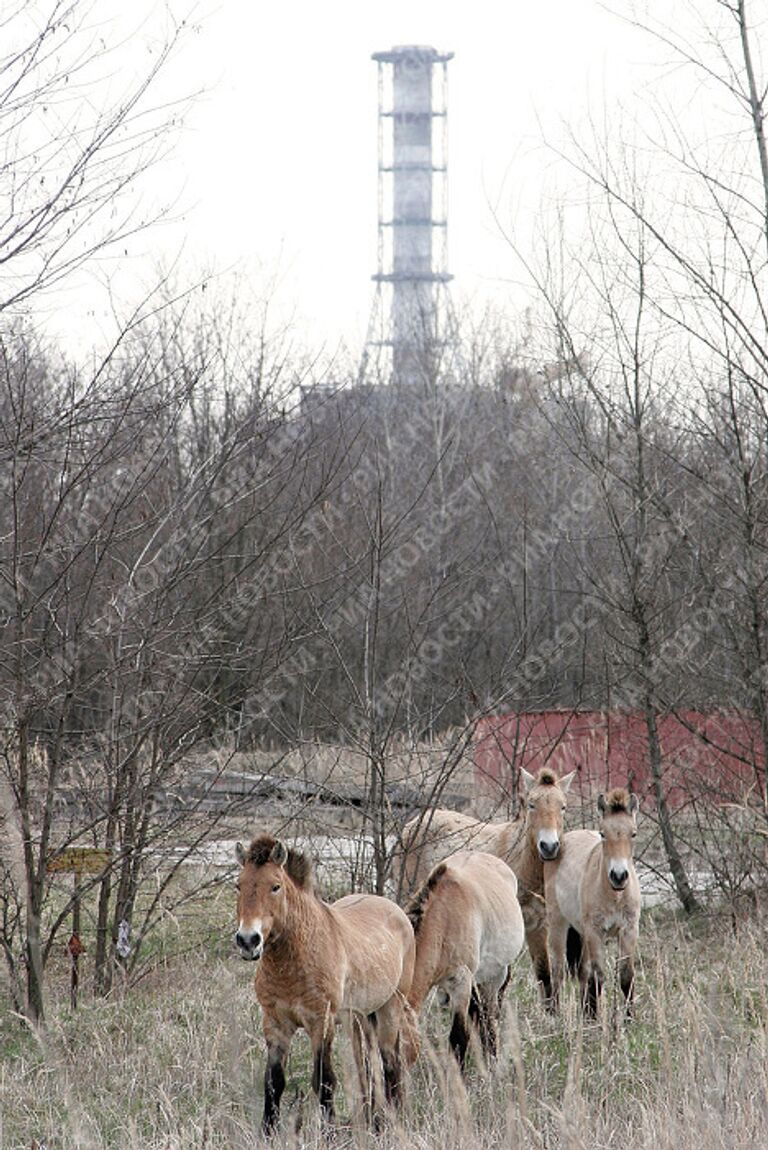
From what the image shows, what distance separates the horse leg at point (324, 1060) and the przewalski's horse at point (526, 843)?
99.1 inches

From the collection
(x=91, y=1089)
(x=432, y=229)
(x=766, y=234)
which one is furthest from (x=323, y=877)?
(x=432, y=229)

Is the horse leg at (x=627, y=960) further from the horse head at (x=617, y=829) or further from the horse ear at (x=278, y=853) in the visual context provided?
the horse ear at (x=278, y=853)

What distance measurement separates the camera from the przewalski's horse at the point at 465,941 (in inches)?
279

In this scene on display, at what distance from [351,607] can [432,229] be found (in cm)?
7386

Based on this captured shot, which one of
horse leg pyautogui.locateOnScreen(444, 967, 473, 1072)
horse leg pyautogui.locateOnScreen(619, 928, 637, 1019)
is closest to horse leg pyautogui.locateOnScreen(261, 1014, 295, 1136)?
horse leg pyautogui.locateOnScreen(444, 967, 473, 1072)

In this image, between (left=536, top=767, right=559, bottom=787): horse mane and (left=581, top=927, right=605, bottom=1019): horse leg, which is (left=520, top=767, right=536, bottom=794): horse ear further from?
(left=581, top=927, right=605, bottom=1019): horse leg

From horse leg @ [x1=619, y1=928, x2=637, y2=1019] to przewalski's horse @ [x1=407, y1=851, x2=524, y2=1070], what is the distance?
2.38ft

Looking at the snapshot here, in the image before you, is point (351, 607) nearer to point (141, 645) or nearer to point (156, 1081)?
point (141, 645)

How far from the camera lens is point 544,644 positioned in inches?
666

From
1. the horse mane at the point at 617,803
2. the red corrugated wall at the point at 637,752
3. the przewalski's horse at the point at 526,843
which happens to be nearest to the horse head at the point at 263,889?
the horse mane at the point at 617,803

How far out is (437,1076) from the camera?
6.45 meters

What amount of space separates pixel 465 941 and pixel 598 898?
1.50 m

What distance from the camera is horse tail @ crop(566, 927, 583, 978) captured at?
916 cm

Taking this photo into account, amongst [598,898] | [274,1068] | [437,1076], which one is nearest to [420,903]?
[437,1076]
